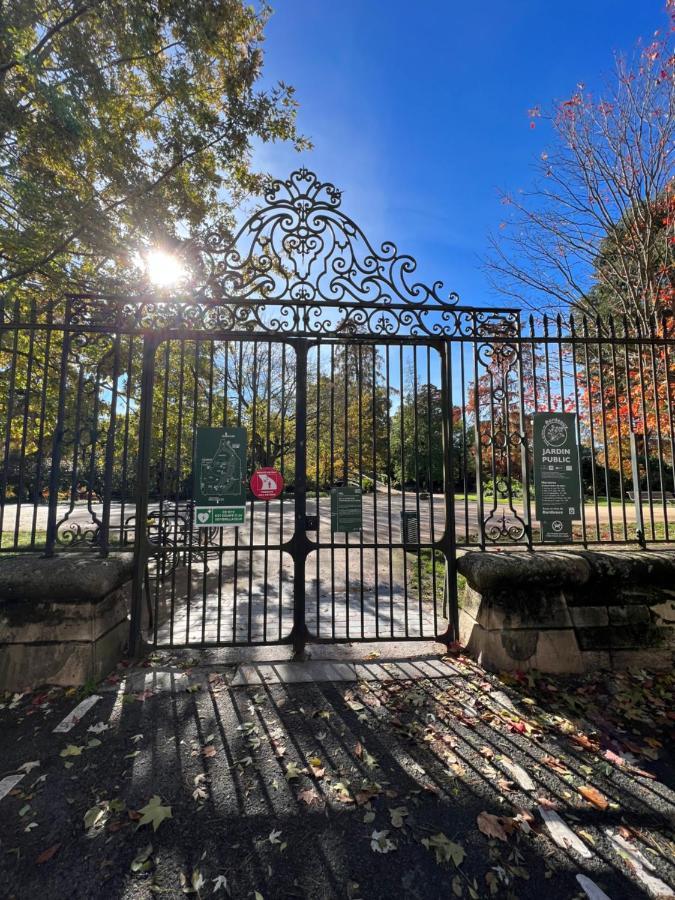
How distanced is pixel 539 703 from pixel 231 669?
8.61 ft

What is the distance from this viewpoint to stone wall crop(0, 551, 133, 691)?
10.6ft

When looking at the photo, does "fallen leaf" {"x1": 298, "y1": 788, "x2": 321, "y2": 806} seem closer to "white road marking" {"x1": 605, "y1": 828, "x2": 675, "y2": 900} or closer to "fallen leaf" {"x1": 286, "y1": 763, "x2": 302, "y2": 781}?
"fallen leaf" {"x1": 286, "y1": 763, "x2": 302, "y2": 781}

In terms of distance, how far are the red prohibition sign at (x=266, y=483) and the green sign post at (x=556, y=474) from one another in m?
2.65

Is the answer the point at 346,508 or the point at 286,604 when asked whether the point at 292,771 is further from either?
the point at 286,604

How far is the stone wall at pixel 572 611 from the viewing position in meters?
3.53

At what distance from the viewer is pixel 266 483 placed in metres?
3.93

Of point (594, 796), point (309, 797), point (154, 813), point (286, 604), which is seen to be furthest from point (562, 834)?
point (286, 604)

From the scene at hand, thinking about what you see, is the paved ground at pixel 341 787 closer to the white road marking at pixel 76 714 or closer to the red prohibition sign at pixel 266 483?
the white road marking at pixel 76 714

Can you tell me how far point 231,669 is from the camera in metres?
3.59

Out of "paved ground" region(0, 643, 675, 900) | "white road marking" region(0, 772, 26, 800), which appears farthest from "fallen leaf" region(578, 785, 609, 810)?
"white road marking" region(0, 772, 26, 800)

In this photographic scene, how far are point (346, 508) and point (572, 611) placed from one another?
2303 mm

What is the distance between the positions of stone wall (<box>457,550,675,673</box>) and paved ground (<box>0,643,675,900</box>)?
8.0 inches

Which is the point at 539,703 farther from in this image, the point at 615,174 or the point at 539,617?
the point at 615,174

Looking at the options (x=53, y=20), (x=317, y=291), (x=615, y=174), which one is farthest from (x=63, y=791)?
(x=615, y=174)
